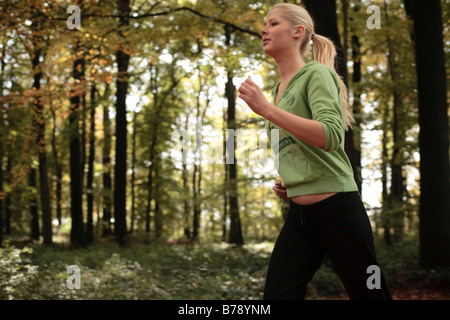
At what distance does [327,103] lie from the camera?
7.47ft

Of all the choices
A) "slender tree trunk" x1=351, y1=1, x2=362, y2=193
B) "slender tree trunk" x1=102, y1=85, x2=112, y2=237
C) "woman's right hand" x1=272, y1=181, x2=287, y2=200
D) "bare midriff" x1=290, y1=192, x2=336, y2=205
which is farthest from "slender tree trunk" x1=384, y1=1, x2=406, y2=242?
"slender tree trunk" x1=102, y1=85, x2=112, y2=237

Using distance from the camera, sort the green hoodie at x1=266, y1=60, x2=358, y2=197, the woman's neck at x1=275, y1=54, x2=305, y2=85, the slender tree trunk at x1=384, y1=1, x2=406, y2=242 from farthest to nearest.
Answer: the slender tree trunk at x1=384, y1=1, x2=406, y2=242, the woman's neck at x1=275, y1=54, x2=305, y2=85, the green hoodie at x1=266, y1=60, x2=358, y2=197

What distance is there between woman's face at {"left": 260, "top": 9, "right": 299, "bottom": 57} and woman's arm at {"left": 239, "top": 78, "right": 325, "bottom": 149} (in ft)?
1.62

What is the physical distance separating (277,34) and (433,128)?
27.6ft

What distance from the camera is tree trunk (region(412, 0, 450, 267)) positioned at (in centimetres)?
988

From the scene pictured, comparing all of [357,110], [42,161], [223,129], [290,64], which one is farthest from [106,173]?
[290,64]

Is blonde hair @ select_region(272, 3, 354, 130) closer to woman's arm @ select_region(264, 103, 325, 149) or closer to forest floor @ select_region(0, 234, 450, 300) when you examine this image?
woman's arm @ select_region(264, 103, 325, 149)

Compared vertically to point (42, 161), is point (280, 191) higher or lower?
lower

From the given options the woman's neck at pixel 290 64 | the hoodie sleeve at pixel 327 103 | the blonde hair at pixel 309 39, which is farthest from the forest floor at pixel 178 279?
the hoodie sleeve at pixel 327 103

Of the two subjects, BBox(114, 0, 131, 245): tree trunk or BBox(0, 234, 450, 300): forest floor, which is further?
BBox(114, 0, 131, 245): tree trunk

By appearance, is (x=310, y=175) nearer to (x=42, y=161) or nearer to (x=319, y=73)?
(x=319, y=73)

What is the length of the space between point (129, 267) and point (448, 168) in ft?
26.0

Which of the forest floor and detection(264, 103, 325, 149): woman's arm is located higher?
detection(264, 103, 325, 149): woman's arm

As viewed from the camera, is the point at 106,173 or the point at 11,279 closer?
the point at 11,279
